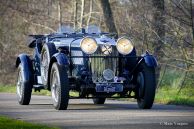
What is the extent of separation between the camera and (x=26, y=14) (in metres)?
39.6

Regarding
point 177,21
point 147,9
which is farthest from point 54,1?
point 177,21

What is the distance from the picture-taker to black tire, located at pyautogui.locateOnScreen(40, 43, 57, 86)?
16589 mm

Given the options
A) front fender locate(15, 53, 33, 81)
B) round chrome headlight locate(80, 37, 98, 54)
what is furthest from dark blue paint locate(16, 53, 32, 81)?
round chrome headlight locate(80, 37, 98, 54)

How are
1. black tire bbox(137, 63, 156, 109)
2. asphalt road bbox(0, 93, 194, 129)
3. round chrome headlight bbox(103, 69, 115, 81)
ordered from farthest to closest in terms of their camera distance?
1. round chrome headlight bbox(103, 69, 115, 81)
2. black tire bbox(137, 63, 156, 109)
3. asphalt road bbox(0, 93, 194, 129)

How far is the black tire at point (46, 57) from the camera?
54.4ft

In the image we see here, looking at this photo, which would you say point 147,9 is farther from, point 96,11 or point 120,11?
point 96,11

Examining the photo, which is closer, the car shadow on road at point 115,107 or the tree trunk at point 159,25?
Answer: the car shadow on road at point 115,107

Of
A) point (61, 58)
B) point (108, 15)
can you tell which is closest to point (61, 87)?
point (61, 58)

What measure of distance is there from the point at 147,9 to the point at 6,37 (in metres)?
17.5

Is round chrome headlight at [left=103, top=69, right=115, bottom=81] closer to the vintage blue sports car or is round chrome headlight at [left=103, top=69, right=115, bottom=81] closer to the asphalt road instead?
the vintage blue sports car

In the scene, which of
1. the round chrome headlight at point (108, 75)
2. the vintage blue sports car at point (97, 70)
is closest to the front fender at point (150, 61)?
the vintage blue sports car at point (97, 70)

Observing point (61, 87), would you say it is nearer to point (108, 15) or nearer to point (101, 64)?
point (101, 64)

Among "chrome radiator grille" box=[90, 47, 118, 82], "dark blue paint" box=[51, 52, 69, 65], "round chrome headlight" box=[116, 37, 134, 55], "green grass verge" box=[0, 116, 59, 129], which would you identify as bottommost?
"green grass verge" box=[0, 116, 59, 129]

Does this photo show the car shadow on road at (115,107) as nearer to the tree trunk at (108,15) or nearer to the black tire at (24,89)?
the black tire at (24,89)
